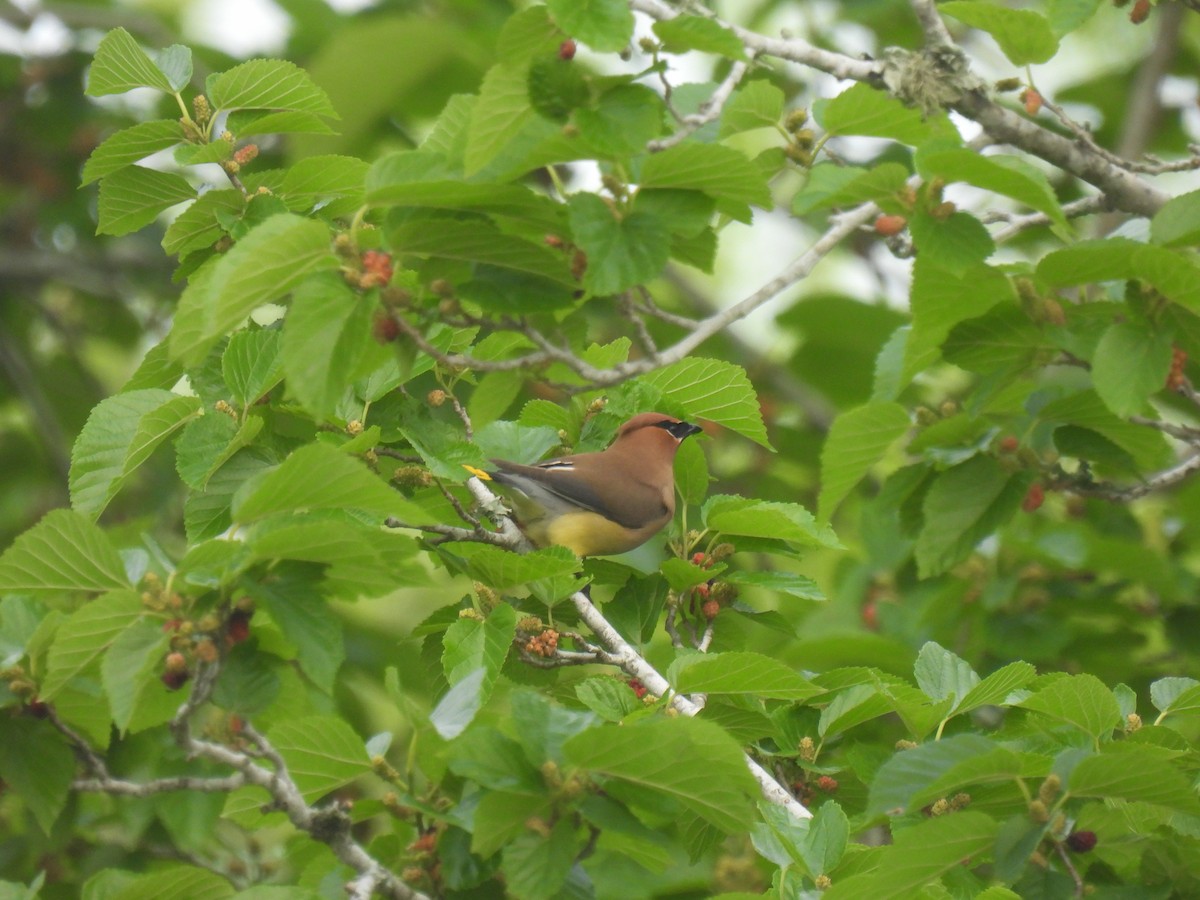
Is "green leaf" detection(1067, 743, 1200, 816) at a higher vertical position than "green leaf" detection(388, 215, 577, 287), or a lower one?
lower

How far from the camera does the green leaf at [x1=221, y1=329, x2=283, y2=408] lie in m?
3.68

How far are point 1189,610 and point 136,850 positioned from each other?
15.0 feet

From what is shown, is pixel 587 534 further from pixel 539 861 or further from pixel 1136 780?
pixel 1136 780

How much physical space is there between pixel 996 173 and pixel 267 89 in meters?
1.88

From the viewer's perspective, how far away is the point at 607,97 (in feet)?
10.7

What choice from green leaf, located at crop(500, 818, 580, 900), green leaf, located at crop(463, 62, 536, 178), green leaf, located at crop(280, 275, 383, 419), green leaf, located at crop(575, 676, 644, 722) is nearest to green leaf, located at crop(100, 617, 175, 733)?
green leaf, located at crop(280, 275, 383, 419)

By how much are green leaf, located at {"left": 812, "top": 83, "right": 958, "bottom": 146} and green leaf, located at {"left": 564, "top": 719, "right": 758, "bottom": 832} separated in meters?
1.78

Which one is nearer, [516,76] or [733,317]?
[516,76]

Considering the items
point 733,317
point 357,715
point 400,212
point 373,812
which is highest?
point 400,212

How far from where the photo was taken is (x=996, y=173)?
3602mm

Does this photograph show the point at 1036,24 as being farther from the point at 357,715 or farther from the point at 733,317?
the point at 357,715

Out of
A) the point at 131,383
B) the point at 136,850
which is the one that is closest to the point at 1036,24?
the point at 131,383

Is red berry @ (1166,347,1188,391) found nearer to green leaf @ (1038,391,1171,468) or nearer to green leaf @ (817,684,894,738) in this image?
green leaf @ (1038,391,1171,468)

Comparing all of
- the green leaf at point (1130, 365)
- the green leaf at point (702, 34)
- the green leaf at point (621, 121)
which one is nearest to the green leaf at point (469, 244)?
the green leaf at point (621, 121)
